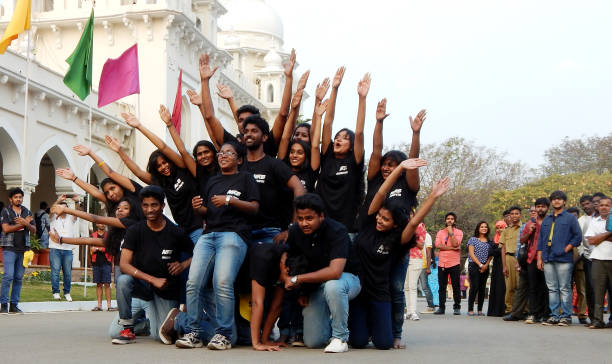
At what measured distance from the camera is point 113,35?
31.9 metres

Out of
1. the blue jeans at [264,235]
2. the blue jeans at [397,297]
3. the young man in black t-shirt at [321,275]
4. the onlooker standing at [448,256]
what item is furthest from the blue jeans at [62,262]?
the blue jeans at [397,297]

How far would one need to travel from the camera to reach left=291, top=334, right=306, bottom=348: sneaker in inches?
297

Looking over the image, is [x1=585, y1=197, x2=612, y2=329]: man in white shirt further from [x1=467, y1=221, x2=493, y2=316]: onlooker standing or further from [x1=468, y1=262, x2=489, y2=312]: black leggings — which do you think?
[x1=468, y1=262, x2=489, y2=312]: black leggings

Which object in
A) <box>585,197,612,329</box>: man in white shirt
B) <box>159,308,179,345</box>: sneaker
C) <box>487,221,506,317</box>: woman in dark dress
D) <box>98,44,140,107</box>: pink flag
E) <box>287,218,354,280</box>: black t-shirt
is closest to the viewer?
<box>287,218,354,280</box>: black t-shirt

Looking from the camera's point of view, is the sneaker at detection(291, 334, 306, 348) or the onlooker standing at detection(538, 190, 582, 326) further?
the onlooker standing at detection(538, 190, 582, 326)

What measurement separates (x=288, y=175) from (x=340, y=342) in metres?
1.67

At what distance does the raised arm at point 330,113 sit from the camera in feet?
27.6

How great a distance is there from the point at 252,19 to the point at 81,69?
41839 millimetres

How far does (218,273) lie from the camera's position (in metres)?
7.12

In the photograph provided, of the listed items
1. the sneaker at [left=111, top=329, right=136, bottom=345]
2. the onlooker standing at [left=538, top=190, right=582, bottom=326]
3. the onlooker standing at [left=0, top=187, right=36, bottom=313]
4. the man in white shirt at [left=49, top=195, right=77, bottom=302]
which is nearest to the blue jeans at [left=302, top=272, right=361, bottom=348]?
the sneaker at [left=111, top=329, right=136, bottom=345]

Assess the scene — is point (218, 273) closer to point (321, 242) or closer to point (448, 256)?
point (321, 242)

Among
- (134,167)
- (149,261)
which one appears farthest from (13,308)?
(149,261)

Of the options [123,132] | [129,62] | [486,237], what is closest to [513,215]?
[486,237]

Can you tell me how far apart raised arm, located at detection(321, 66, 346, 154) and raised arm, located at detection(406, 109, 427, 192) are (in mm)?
867
